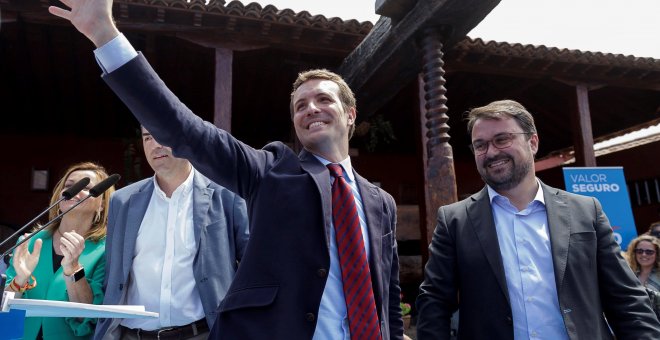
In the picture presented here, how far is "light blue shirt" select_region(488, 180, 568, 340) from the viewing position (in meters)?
1.96

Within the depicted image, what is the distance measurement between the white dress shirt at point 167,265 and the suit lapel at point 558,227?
152 centimetres

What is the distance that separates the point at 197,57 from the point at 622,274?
19.7 feet

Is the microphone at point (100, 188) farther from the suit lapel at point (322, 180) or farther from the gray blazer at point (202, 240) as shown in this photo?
the suit lapel at point (322, 180)

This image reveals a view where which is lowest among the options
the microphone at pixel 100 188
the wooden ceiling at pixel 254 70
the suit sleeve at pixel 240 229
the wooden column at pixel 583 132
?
the suit sleeve at pixel 240 229

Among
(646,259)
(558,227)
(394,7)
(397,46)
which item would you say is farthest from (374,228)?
(646,259)

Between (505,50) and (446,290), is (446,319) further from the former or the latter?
(505,50)

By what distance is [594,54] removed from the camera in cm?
667

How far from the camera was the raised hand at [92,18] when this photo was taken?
1271 millimetres

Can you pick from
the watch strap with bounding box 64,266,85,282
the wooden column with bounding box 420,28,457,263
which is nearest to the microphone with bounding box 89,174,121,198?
the watch strap with bounding box 64,266,85,282

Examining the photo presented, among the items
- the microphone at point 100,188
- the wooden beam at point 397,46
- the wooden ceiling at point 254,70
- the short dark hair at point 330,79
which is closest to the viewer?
the microphone at point 100,188

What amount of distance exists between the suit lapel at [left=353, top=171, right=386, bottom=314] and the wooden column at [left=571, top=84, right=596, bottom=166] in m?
6.16

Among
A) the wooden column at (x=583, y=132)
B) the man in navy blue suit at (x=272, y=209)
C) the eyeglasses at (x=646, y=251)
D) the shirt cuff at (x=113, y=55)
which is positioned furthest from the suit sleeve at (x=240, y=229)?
the wooden column at (x=583, y=132)

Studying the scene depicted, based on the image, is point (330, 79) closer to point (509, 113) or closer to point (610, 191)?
point (509, 113)

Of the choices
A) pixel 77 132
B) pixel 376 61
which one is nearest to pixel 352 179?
pixel 376 61
